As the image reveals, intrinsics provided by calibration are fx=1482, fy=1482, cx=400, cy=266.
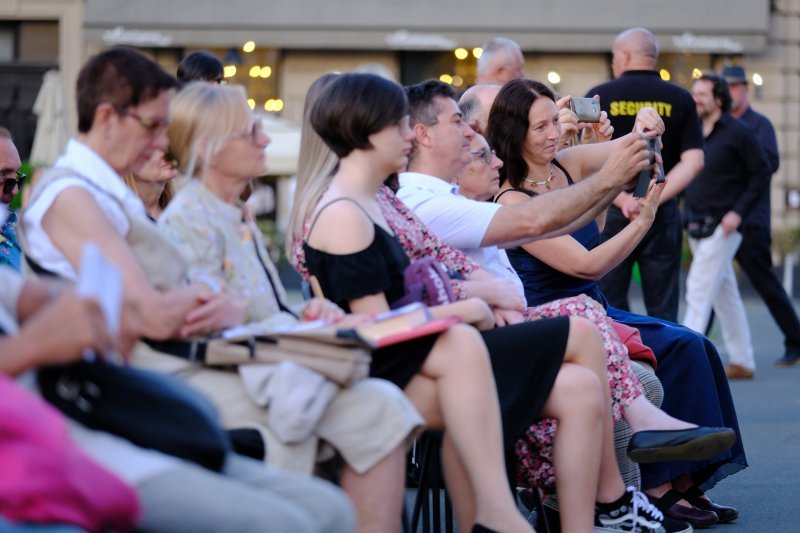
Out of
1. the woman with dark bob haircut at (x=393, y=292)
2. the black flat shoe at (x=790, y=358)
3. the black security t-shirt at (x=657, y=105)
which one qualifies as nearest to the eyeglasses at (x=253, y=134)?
the woman with dark bob haircut at (x=393, y=292)

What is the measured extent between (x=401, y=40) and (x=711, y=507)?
17310 millimetres

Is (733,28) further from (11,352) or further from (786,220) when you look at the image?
(11,352)

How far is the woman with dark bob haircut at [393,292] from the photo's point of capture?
4098 millimetres

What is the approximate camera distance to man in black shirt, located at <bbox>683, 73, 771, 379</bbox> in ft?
34.3

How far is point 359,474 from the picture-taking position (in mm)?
3830

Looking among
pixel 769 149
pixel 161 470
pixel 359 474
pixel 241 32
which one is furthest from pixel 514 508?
pixel 241 32

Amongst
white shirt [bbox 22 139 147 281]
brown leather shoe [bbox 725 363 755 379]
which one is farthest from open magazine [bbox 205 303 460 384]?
brown leather shoe [bbox 725 363 755 379]

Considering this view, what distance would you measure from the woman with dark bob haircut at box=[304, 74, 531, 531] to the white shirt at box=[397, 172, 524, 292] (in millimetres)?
574

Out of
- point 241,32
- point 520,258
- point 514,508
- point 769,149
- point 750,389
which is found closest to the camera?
point 514,508

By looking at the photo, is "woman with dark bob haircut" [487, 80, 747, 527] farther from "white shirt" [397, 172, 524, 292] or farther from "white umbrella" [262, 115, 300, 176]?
"white umbrella" [262, 115, 300, 176]

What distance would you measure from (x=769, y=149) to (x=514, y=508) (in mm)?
8720

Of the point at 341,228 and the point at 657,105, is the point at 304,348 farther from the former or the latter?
the point at 657,105

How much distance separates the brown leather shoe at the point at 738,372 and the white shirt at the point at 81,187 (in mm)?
7260

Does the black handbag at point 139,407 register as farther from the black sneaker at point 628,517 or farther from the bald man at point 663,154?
the bald man at point 663,154
